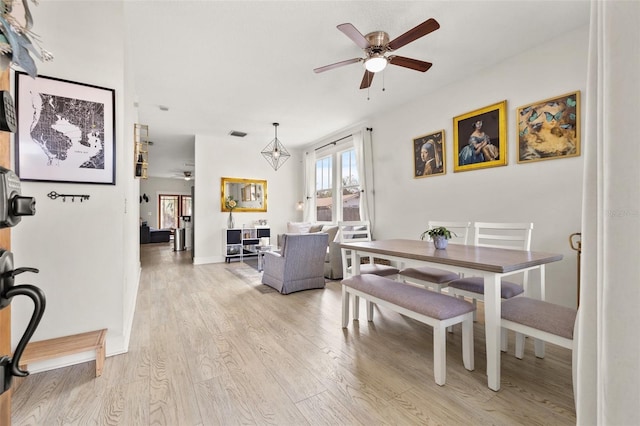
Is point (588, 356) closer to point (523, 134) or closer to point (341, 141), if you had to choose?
point (523, 134)

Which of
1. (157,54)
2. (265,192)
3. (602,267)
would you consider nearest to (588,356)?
(602,267)

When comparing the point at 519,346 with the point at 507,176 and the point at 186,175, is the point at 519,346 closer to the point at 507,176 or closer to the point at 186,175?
the point at 507,176

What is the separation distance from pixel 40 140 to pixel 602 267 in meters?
2.84

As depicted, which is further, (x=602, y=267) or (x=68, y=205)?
(x=68, y=205)

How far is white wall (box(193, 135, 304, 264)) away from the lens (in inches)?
239

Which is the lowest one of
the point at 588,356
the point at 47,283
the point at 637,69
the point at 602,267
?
the point at 47,283

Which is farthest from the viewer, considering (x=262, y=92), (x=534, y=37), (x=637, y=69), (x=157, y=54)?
(x=262, y=92)

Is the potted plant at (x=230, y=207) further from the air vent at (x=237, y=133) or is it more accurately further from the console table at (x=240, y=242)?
the air vent at (x=237, y=133)

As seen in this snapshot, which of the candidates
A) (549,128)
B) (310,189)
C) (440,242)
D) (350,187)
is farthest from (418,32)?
(310,189)

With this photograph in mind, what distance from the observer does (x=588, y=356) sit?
2.04 ft

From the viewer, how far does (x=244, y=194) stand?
21.7ft

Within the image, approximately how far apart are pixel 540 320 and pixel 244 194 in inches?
236

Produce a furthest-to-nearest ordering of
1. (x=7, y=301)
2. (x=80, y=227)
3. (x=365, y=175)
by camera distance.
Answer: (x=365, y=175)
(x=80, y=227)
(x=7, y=301)

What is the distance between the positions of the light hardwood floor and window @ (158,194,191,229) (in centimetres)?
1081
